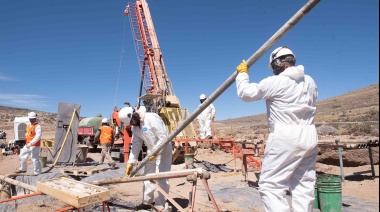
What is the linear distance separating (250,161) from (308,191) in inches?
208

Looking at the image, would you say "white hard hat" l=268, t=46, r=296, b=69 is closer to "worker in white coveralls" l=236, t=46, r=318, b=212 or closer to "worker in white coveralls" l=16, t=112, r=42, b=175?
"worker in white coveralls" l=236, t=46, r=318, b=212

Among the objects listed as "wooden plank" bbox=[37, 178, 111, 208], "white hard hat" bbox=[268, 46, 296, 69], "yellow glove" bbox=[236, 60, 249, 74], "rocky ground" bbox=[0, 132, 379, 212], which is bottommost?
"rocky ground" bbox=[0, 132, 379, 212]

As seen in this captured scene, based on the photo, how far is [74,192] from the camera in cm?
366

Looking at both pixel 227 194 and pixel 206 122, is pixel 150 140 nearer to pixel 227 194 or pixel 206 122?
pixel 227 194

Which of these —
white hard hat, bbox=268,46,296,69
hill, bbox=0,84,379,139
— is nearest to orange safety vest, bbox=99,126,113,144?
white hard hat, bbox=268,46,296,69

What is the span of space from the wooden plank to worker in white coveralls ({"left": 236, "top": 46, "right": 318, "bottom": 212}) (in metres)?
1.75

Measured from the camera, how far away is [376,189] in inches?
271

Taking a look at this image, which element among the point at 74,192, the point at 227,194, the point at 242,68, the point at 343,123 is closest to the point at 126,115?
the point at 74,192

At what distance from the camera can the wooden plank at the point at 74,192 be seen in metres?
3.40

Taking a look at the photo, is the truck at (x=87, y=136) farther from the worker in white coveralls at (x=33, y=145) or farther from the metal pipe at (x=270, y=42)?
the metal pipe at (x=270, y=42)

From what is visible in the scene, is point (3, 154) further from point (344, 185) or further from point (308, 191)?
point (308, 191)

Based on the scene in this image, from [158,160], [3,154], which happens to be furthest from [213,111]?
[3,154]

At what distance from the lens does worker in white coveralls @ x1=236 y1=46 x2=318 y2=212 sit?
289cm

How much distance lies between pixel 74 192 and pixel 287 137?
7.93ft
